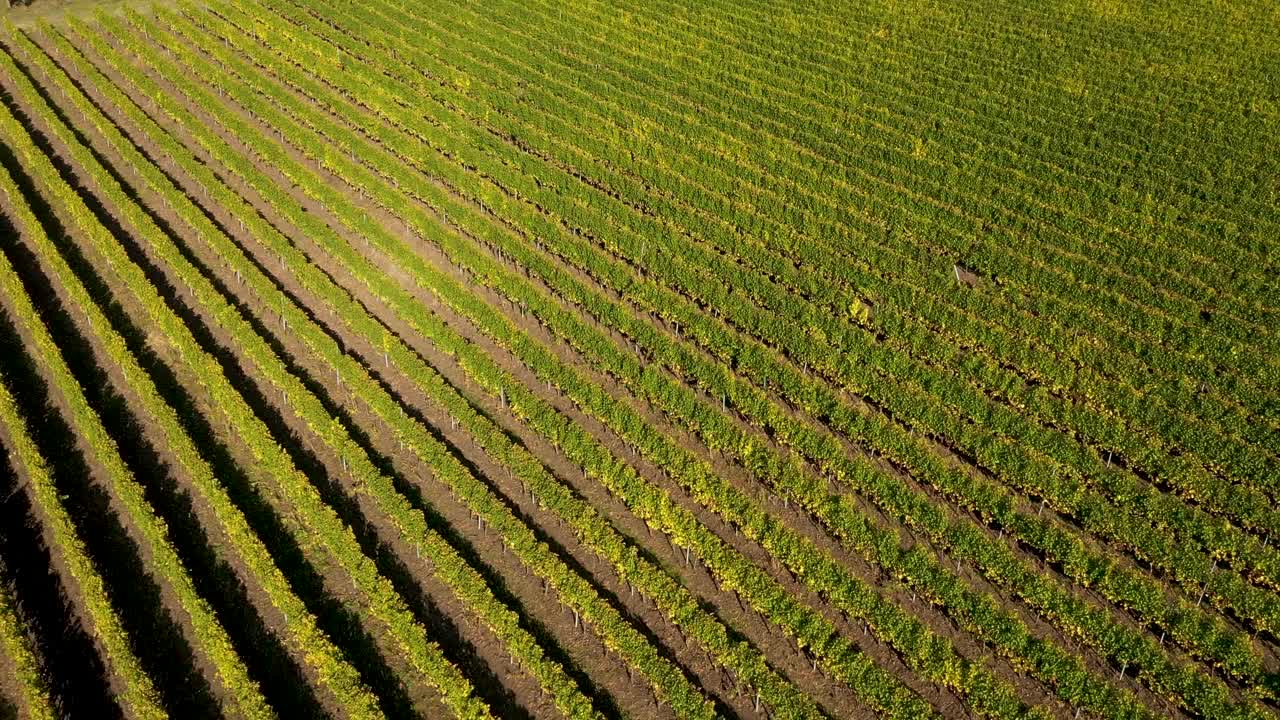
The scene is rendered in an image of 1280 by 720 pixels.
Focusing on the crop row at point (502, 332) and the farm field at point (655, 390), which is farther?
the farm field at point (655, 390)

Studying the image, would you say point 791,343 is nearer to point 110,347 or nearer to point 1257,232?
point 1257,232

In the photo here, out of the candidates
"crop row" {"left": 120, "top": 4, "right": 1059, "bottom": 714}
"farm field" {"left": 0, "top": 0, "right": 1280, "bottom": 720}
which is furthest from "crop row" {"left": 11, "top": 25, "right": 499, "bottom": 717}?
"crop row" {"left": 120, "top": 4, "right": 1059, "bottom": 714}

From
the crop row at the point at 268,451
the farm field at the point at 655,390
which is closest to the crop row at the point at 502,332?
the farm field at the point at 655,390

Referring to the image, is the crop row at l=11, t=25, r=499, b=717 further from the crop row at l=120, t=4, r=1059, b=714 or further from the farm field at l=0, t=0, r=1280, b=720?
the crop row at l=120, t=4, r=1059, b=714

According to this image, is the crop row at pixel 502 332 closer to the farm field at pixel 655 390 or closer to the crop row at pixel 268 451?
the farm field at pixel 655 390

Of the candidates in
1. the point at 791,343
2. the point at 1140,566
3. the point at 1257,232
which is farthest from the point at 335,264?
the point at 1257,232

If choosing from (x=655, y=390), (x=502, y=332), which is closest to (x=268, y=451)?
(x=502, y=332)

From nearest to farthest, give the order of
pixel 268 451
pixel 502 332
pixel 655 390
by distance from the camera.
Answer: pixel 268 451 < pixel 655 390 < pixel 502 332

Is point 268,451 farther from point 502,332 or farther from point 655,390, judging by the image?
point 655,390

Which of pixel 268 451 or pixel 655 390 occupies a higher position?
pixel 655 390

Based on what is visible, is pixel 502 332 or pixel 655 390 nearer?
pixel 655 390
